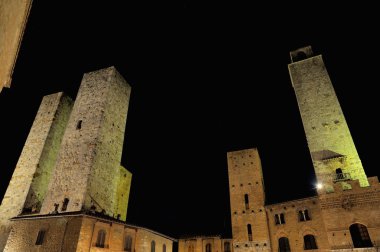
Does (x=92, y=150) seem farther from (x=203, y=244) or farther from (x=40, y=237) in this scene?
(x=203, y=244)

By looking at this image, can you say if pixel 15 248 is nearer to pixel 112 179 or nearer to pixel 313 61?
pixel 112 179

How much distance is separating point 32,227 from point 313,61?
2402 centimetres

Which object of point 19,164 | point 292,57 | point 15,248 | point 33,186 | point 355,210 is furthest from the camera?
point 292,57

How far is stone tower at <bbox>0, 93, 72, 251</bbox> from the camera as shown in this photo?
20.0 meters

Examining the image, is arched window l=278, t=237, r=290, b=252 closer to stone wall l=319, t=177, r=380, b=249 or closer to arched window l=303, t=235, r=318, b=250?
arched window l=303, t=235, r=318, b=250

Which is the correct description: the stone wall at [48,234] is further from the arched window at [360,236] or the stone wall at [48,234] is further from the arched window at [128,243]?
the arched window at [360,236]

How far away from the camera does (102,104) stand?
66.1 feet

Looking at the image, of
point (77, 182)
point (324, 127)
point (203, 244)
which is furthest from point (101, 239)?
point (203, 244)

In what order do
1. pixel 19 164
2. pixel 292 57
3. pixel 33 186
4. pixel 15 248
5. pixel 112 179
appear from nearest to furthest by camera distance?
1. pixel 15 248
2. pixel 112 179
3. pixel 33 186
4. pixel 19 164
5. pixel 292 57

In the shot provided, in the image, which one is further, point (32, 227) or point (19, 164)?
point (19, 164)

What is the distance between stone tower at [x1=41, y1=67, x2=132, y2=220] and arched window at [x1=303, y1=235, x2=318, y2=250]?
A: 14.4 metres

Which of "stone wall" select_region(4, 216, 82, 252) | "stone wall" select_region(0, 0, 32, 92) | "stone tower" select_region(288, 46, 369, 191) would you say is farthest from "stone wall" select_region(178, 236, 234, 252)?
"stone wall" select_region(0, 0, 32, 92)

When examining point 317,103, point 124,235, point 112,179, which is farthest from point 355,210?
point 112,179

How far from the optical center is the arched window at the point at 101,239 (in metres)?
14.8
